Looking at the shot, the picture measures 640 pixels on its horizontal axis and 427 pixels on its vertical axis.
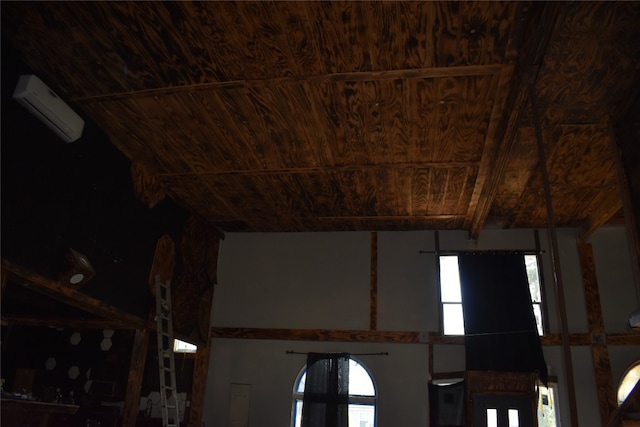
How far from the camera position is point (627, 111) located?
5441 millimetres

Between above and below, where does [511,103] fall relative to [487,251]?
above

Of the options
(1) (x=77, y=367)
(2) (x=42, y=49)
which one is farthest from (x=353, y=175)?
(1) (x=77, y=367)

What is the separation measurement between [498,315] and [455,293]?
773 millimetres

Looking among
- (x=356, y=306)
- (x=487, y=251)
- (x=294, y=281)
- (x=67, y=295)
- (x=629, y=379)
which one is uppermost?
(x=487, y=251)

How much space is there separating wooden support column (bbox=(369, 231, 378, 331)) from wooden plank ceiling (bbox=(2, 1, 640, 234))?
121 cm

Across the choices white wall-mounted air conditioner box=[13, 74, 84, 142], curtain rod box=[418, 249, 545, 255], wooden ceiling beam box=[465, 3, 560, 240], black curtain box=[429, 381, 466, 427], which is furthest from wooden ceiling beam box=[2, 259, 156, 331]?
wooden ceiling beam box=[465, 3, 560, 240]

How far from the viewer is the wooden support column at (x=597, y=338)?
755 centimetres

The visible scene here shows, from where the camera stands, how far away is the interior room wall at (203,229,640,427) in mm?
8070

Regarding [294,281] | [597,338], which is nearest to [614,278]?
[597,338]

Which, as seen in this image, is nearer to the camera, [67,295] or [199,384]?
[67,295]

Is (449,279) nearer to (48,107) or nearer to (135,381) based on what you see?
(135,381)

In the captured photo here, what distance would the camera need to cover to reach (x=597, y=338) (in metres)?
7.92

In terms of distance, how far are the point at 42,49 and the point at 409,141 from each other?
3.97 m

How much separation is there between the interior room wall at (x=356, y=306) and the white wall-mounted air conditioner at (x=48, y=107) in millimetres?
4312
